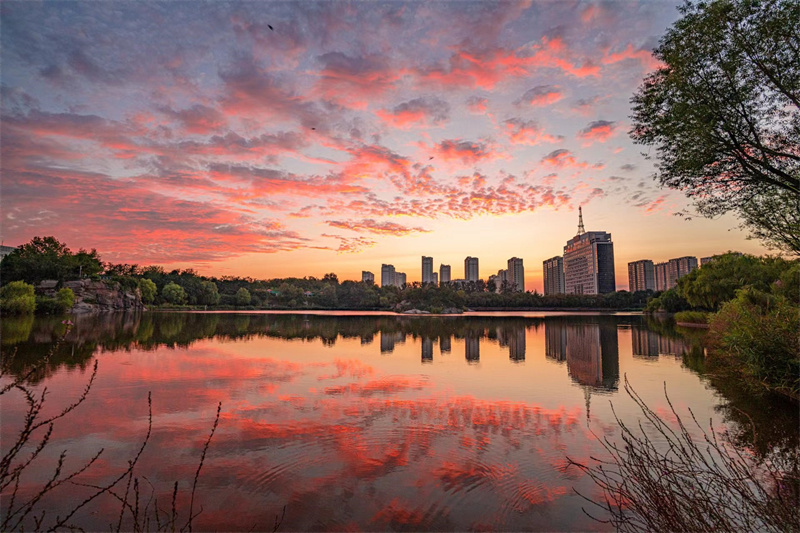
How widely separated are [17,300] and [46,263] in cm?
3220

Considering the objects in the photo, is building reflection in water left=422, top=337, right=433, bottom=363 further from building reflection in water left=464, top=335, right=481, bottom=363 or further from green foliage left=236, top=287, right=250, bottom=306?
green foliage left=236, top=287, right=250, bottom=306

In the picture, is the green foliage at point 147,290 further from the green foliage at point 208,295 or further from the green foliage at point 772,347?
the green foliage at point 772,347

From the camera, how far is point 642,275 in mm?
163125

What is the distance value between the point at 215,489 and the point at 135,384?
839cm

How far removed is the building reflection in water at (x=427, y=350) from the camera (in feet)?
62.8

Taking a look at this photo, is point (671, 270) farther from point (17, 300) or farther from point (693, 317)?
point (17, 300)

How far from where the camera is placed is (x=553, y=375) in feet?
49.8

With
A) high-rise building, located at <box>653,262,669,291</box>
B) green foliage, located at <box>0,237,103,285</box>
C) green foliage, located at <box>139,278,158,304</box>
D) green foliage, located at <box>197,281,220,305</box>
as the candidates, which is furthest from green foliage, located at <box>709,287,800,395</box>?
high-rise building, located at <box>653,262,669,291</box>

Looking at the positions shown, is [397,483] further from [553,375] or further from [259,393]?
[553,375]

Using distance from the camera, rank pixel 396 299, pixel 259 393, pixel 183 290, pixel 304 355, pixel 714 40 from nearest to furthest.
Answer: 1. pixel 714 40
2. pixel 259 393
3. pixel 304 355
4. pixel 183 290
5. pixel 396 299

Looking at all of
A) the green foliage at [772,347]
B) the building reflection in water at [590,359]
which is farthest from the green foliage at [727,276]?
the green foliage at [772,347]

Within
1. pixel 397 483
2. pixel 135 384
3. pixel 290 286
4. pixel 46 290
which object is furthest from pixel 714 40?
pixel 290 286

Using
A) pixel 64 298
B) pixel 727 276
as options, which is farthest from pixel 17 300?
pixel 727 276

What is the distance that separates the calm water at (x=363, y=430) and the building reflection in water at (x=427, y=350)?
1.05 m
